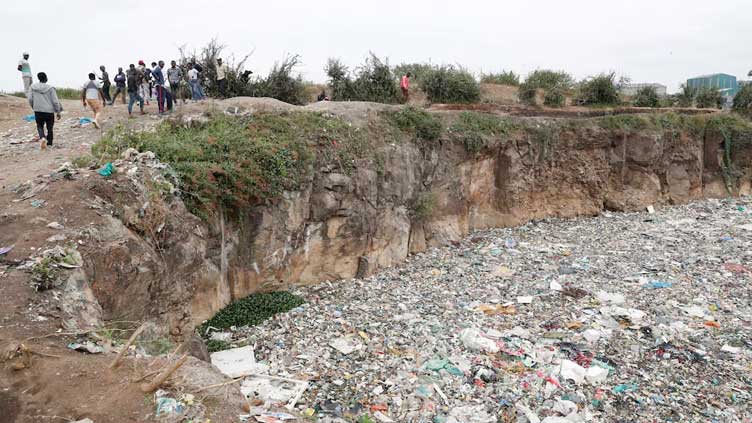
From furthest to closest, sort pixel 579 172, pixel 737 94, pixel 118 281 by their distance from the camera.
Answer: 1. pixel 737 94
2. pixel 579 172
3. pixel 118 281

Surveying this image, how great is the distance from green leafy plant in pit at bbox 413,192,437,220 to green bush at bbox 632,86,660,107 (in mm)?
11240

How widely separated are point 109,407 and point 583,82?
18.2 meters

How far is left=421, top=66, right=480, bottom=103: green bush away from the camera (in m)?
15.1

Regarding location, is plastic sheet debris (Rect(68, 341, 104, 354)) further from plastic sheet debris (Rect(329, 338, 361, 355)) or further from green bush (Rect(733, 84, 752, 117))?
green bush (Rect(733, 84, 752, 117))

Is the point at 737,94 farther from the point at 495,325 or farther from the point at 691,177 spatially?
the point at 495,325

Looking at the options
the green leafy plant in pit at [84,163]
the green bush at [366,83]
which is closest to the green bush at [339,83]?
the green bush at [366,83]

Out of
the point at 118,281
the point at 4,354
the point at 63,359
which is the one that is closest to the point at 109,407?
the point at 63,359

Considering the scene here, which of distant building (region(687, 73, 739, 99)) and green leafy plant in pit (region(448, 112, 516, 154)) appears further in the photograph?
distant building (region(687, 73, 739, 99))

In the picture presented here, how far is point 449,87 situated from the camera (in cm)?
1511

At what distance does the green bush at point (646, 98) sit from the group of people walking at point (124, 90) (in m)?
14.7

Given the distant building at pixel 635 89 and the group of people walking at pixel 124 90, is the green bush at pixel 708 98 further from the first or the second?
the group of people walking at pixel 124 90

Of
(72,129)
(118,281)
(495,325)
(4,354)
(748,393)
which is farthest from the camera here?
(72,129)

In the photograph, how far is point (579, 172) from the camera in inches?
555

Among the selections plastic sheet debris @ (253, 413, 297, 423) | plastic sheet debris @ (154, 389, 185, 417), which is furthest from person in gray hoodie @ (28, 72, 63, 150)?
plastic sheet debris @ (253, 413, 297, 423)
